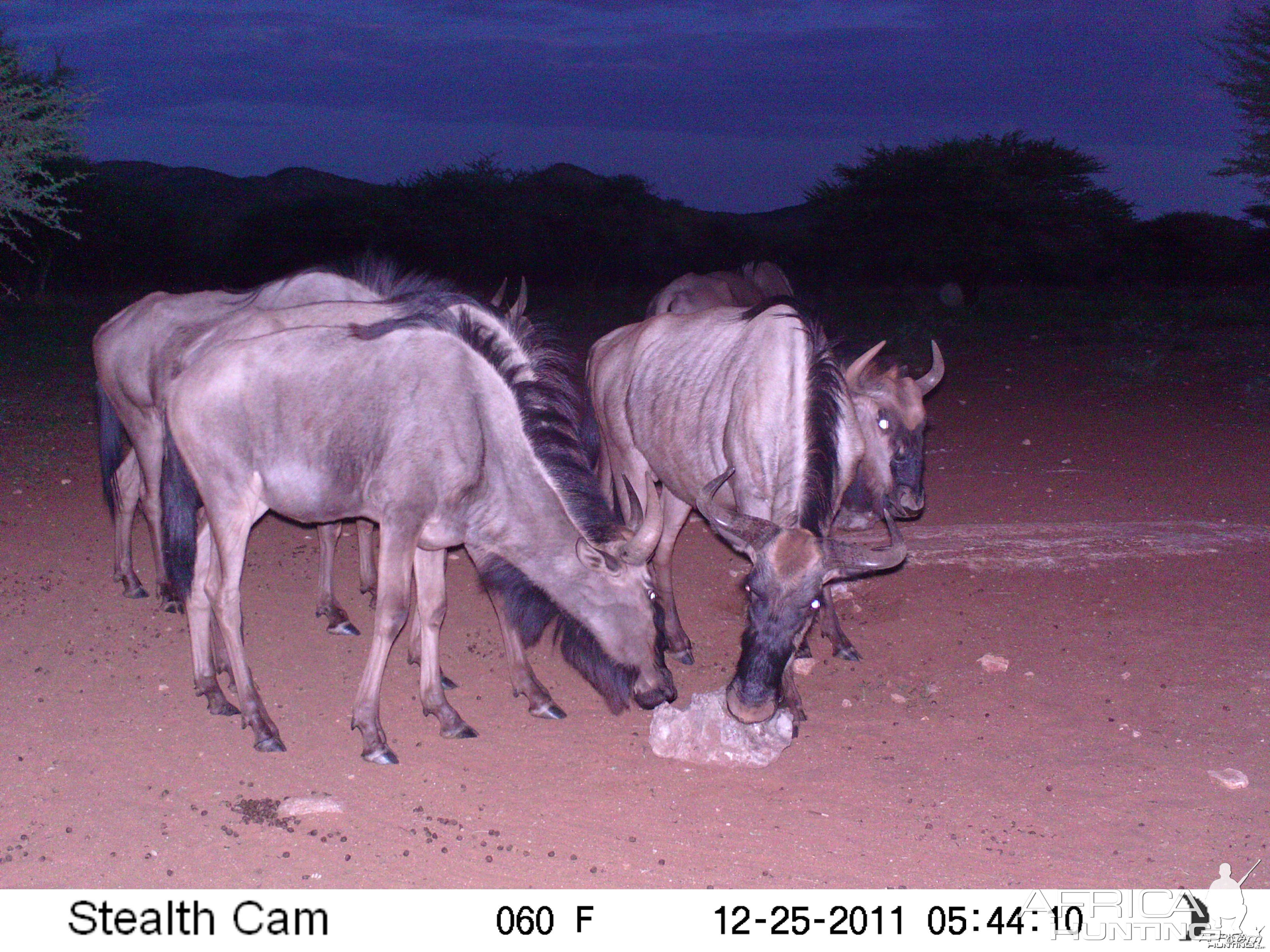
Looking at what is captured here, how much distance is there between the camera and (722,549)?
7.61m

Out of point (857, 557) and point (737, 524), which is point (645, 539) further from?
point (857, 557)

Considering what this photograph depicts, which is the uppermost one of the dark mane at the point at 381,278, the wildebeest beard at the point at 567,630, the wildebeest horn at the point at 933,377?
the dark mane at the point at 381,278

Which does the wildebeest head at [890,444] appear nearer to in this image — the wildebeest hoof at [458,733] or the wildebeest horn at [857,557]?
the wildebeest horn at [857,557]

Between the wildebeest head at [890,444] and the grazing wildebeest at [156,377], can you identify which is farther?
the wildebeest head at [890,444]

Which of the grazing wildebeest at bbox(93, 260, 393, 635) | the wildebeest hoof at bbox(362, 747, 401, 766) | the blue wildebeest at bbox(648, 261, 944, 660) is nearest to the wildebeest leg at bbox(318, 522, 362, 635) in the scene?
the grazing wildebeest at bbox(93, 260, 393, 635)

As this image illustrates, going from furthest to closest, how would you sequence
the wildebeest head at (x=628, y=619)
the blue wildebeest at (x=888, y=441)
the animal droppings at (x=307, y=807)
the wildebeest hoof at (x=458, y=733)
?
the blue wildebeest at (x=888, y=441)
the wildebeest hoof at (x=458, y=733)
the wildebeest head at (x=628, y=619)
the animal droppings at (x=307, y=807)

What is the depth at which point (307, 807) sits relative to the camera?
418cm

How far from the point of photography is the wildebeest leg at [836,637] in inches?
234

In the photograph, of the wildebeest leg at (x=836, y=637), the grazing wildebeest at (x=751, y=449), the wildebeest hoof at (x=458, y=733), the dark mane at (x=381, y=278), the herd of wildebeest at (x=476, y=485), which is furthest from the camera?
the wildebeest leg at (x=836, y=637)

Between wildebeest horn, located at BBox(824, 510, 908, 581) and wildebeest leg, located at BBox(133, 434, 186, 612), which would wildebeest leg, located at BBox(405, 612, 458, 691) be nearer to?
wildebeest leg, located at BBox(133, 434, 186, 612)

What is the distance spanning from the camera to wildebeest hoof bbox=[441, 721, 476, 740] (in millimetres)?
4977

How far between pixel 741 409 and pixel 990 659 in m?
1.81

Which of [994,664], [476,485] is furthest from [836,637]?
[476,485]

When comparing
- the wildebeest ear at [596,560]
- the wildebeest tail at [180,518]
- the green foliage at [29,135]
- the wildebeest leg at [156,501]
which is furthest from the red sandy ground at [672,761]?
the green foliage at [29,135]
